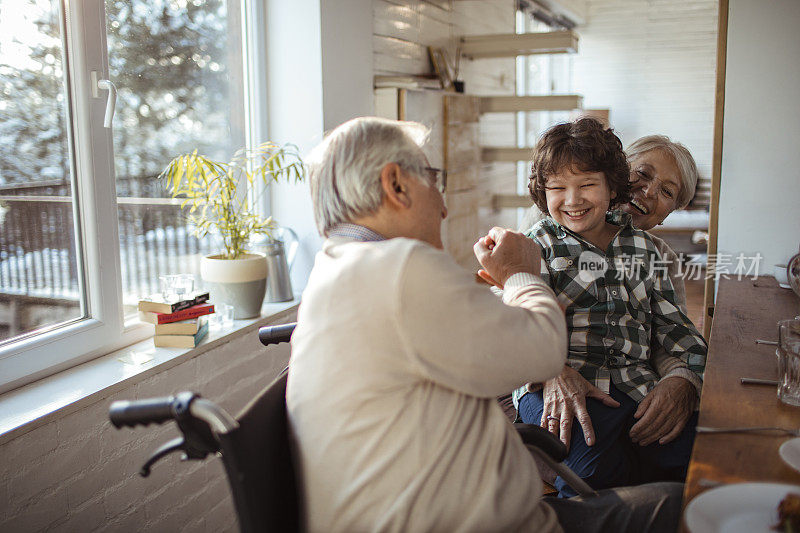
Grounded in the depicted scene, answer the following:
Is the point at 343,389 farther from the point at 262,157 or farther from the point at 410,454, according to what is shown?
the point at 262,157

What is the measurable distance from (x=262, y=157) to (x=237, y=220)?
1.56 feet

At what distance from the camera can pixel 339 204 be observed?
1.17m

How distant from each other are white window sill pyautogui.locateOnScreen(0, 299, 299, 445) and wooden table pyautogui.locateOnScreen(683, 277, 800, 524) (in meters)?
1.38

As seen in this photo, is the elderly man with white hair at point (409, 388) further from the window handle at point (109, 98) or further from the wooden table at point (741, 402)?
the window handle at point (109, 98)

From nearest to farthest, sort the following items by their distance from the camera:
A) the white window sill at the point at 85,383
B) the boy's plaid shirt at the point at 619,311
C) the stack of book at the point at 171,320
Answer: the white window sill at the point at 85,383 < the boy's plaid shirt at the point at 619,311 < the stack of book at the point at 171,320

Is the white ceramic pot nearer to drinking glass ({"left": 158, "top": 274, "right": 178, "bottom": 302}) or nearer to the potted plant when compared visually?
the potted plant

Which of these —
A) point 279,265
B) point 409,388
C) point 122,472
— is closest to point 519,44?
point 279,265

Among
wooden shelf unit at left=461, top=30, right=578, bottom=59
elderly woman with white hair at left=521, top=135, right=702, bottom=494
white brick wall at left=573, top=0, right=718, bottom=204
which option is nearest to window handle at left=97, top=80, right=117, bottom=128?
elderly woman with white hair at left=521, top=135, right=702, bottom=494

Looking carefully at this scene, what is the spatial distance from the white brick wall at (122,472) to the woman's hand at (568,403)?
3.51 feet

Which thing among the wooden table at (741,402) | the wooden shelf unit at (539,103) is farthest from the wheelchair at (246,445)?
the wooden shelf unit at (539,103)

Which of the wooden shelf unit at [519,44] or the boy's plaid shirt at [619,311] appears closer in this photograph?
the boy's plaid shirt at [619,311]

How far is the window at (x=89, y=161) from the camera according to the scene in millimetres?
1818

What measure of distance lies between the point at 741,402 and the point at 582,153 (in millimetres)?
732

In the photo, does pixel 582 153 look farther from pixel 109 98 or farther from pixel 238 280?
pixel 109 98
